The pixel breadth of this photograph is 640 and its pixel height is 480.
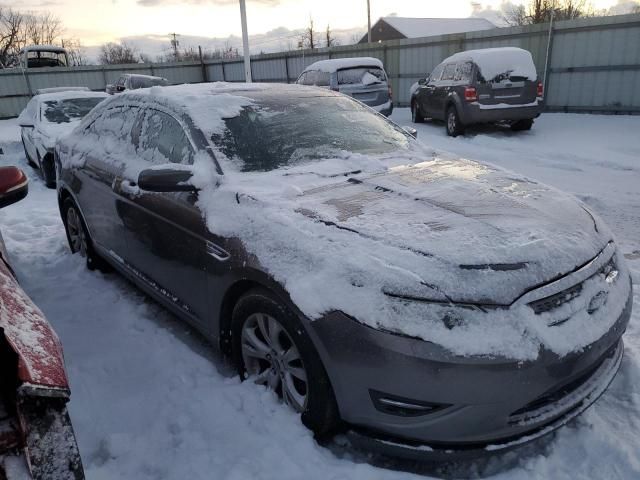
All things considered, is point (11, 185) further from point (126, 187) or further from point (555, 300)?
point (555, 300)

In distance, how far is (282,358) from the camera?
2.41 m

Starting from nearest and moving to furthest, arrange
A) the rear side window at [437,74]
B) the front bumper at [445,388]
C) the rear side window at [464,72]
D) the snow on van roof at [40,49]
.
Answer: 1. the front bumper at [445,388]
2. the rear side window at [464,72]
3. the rear side window at [437,74]
4. the snow on van roof at [40,49]

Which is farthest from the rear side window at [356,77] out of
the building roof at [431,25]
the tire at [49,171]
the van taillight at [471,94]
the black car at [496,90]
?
the building roof at [431,25]

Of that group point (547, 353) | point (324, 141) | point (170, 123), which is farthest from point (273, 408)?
point (170, 123)

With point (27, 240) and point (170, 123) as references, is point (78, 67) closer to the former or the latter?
point (27, 240)

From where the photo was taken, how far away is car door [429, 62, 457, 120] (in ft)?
39.0

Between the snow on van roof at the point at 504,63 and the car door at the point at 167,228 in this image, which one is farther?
the snow on van roof at the point at 504,63

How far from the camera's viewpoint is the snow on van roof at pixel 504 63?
10.8m

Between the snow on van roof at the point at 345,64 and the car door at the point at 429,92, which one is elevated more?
the snow on van roof at the point at 345,64

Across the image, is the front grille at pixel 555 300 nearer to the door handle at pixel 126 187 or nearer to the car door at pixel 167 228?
the car door at pixel 167 228

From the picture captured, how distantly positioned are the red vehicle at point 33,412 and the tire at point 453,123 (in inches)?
429


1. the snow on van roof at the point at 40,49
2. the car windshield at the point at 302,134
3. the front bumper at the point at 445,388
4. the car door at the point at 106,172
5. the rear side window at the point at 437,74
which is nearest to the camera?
the front bumper at the point at 445,388

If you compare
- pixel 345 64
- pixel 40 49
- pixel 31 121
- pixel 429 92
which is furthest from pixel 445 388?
pixel 40 49

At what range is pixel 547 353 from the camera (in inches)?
75.8
